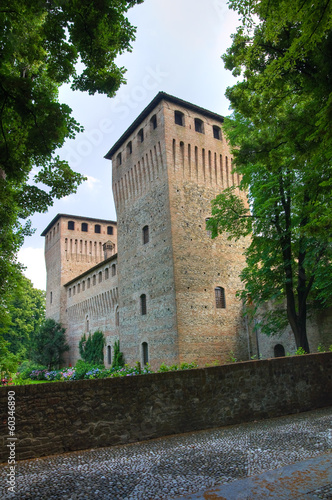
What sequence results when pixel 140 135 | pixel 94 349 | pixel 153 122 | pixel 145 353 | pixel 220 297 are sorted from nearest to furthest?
pixel 220 297 < pixel 145 353 < pixel 153 122 < pixel 140 135 < pixel 94 349

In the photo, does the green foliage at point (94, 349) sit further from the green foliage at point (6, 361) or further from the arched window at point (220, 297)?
the green foliage at point (6, 361)

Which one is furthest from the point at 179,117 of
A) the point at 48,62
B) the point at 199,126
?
the point at 48,62

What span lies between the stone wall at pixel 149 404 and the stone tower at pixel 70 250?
32.7 m

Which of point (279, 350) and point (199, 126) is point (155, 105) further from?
point (279, 350)

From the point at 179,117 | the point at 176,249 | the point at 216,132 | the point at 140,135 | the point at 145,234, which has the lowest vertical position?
the point at 176,249

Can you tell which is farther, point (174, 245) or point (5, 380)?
point (174, 245)

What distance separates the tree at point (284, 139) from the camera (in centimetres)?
473

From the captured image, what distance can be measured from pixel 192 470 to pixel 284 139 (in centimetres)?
538

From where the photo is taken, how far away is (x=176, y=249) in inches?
739

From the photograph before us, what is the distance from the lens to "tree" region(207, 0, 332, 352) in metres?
4.73

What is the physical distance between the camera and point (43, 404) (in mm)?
5359

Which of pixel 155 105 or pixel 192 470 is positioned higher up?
pixel 155 105

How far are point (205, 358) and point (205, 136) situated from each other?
1368 cm

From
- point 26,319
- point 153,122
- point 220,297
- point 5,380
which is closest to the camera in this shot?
point 5,380
